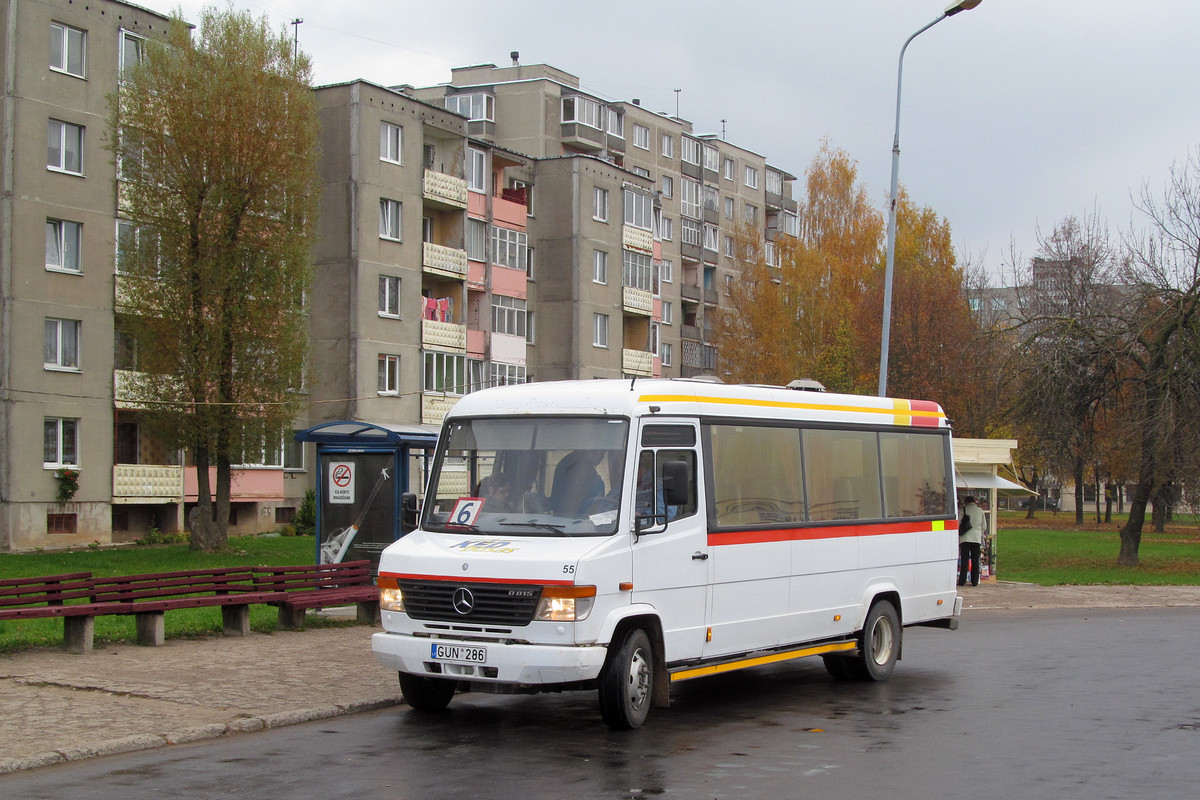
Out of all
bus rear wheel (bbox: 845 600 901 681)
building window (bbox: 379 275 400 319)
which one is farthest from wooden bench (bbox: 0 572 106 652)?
building window (bbox: 379 275 400 319)

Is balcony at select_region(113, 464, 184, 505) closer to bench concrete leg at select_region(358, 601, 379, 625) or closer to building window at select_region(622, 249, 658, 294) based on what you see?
bench concrete leg at select_region(358, 601, 379, 625)

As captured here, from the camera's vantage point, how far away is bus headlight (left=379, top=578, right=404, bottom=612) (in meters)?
10.6

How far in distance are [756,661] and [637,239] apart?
52.5 meters

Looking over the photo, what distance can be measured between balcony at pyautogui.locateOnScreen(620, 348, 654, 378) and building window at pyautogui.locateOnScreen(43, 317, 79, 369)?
93.7 feet

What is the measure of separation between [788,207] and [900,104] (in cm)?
6889

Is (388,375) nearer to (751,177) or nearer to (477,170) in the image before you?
(477,170)

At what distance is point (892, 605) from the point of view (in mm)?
14273

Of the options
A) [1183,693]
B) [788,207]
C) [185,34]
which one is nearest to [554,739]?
[1183,693]

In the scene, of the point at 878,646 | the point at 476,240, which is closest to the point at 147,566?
the point at 878,646

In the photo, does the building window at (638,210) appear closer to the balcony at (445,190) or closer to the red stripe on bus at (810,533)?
the balcony at (445,190)

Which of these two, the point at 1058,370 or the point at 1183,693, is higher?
the point at 1058,370

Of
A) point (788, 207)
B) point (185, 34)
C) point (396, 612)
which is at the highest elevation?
point (788, 207)

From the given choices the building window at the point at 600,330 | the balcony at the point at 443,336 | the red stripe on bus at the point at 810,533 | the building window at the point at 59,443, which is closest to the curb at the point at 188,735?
the red stripe on bus at the point at 810,533

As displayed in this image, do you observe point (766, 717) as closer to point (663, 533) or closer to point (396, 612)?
point (663, 533)
